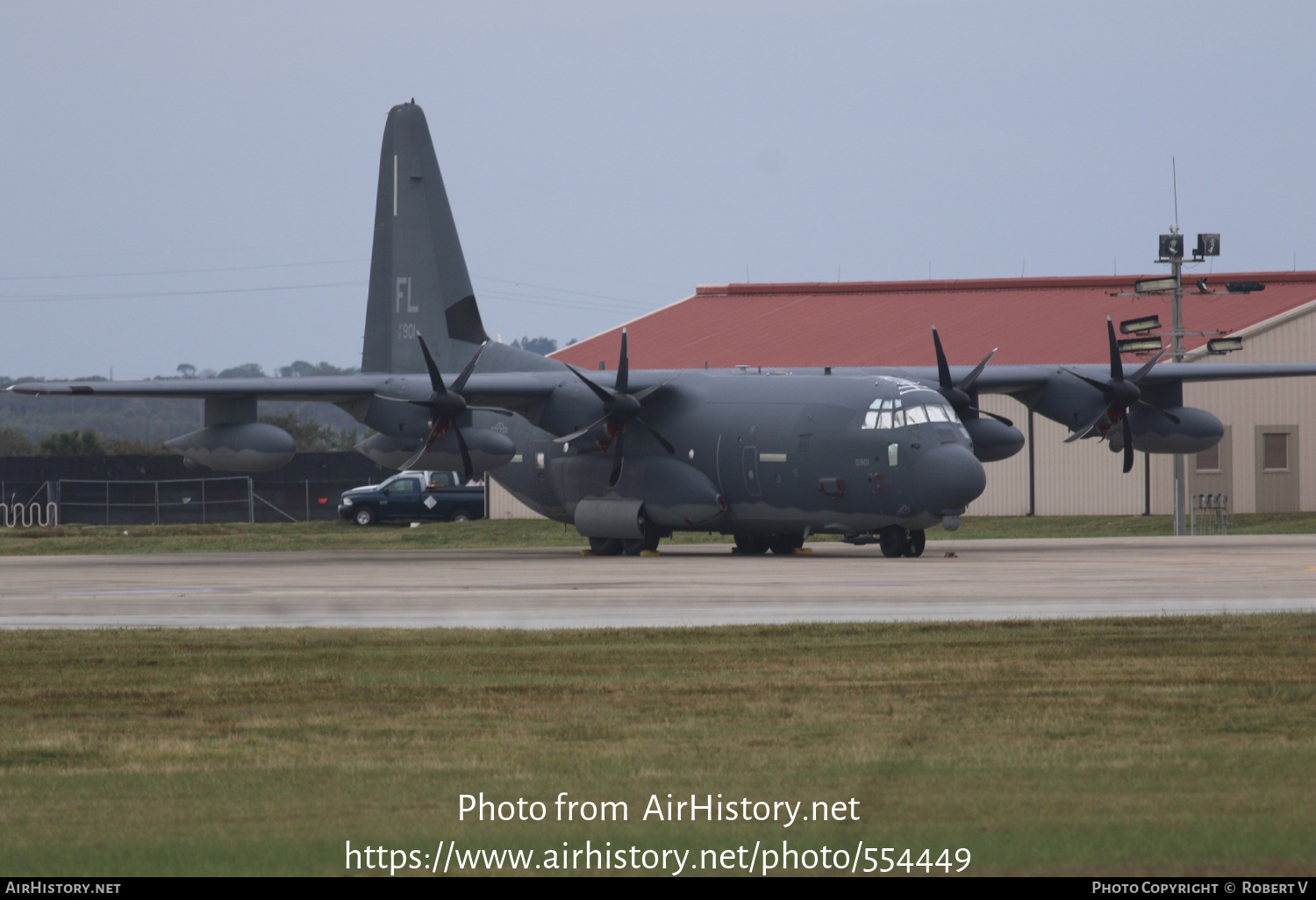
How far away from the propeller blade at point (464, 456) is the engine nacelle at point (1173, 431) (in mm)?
14915

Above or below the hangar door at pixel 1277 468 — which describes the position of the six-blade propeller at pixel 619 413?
above

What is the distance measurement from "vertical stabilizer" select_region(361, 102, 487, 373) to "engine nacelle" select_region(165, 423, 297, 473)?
558 cm

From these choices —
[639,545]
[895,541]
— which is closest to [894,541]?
[895,541]

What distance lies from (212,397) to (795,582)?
15.4 m

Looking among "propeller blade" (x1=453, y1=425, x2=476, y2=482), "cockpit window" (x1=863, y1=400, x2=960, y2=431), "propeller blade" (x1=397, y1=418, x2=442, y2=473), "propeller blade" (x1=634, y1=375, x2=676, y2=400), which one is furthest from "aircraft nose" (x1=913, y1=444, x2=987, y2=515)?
"propeller blade" (x1=397, y1=418, x2=442, y2=473)

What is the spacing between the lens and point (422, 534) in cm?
5172

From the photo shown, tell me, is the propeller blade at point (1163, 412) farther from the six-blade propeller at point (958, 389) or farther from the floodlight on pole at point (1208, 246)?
the floodlight on pole at point (1208, 246)

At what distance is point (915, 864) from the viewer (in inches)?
284

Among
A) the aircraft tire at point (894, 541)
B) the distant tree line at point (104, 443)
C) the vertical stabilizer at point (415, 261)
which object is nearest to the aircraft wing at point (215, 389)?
the vertical stabilizer at point (415, 261)

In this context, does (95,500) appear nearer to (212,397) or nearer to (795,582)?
(212,397)

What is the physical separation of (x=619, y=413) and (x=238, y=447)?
8081 millimetres

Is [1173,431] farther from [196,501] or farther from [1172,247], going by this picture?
[196,501]

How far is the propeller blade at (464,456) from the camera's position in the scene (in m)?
32.8
